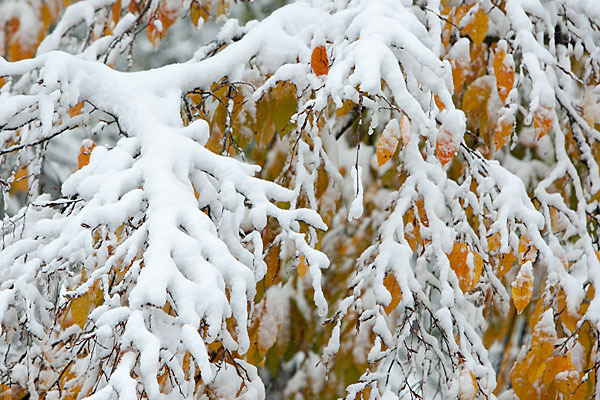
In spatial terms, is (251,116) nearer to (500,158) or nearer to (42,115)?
(42,115)

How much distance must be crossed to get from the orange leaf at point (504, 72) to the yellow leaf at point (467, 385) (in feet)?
1.90

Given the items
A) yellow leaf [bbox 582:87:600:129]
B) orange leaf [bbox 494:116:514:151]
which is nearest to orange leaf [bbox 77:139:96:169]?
orange leaf [bbox 494:116:514:151]

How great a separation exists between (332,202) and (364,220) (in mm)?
565

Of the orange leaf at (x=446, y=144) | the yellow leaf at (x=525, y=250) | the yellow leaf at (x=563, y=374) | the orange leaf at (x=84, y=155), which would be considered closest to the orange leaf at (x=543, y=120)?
the yellow leaf at (x=525, y=250)

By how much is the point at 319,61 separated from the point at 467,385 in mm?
638

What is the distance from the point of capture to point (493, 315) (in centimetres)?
194

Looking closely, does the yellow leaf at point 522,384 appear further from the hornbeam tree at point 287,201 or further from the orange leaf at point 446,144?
the orange leaf at point 446,144

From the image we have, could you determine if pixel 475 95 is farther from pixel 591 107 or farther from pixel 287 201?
pixel 287 201

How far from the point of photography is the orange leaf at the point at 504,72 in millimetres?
1319

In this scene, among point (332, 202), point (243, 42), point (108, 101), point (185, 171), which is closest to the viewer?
point (185, 171)

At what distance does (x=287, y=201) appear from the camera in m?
1.07

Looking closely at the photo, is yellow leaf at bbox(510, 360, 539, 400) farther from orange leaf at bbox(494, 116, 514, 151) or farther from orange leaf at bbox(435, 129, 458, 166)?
orange leaf at bbox(435, 129, 458, 166)

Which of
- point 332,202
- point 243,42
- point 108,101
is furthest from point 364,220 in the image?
point 108,101

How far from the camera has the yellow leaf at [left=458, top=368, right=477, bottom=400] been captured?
1.14 m
